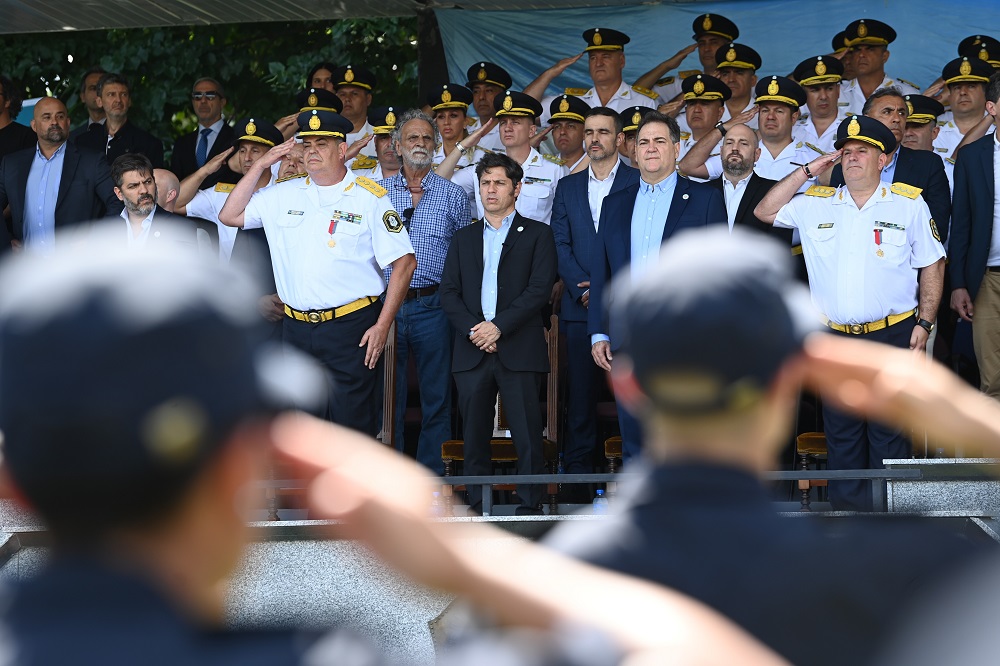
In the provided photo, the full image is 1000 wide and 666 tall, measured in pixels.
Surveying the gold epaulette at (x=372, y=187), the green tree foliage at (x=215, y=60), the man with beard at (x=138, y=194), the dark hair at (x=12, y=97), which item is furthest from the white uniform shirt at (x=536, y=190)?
the green tree foliage at (x=215, y=60)

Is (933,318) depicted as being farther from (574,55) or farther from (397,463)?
(397,463)

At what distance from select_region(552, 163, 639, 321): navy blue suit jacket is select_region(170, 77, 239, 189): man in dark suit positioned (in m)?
2.52

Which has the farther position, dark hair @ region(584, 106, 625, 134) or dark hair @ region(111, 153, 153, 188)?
dark hair @ region(584, 106, 625, 134)

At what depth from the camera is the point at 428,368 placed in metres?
7.58

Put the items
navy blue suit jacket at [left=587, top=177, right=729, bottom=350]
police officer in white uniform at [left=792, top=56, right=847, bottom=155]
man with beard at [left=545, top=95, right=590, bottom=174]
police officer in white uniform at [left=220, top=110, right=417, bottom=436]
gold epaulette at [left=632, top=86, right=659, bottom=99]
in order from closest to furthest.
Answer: navy blue suit jacket at [left=587, top=177, right=729, bottom=350], police officer in white uniform at [left=220, top=110, right=417, bottom=436], police officer in white uniform at [left=792, top=56, right=847, bottom=155], man with beard at [left=545, top=95, right=590, bottom=174], gold epaulette at [left=632, top=86, right=659, bottom=99]

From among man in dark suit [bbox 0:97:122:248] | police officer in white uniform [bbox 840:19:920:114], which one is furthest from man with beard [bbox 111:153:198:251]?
police officer in white uniform [bbox 840:19:920:114]

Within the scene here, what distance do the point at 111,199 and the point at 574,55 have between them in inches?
137

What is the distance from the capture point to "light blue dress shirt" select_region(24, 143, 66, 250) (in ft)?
27.6

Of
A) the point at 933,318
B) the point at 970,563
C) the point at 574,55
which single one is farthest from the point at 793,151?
the point at 970,563

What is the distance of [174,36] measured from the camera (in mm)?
11977

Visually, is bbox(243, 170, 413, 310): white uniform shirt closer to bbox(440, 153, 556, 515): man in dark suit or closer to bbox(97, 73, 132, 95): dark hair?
bbox(440, 153, 556, 515): man in dark suit

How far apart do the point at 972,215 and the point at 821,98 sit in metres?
1.44

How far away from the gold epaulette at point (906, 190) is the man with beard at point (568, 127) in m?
2.22

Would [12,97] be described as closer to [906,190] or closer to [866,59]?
[866,59]
